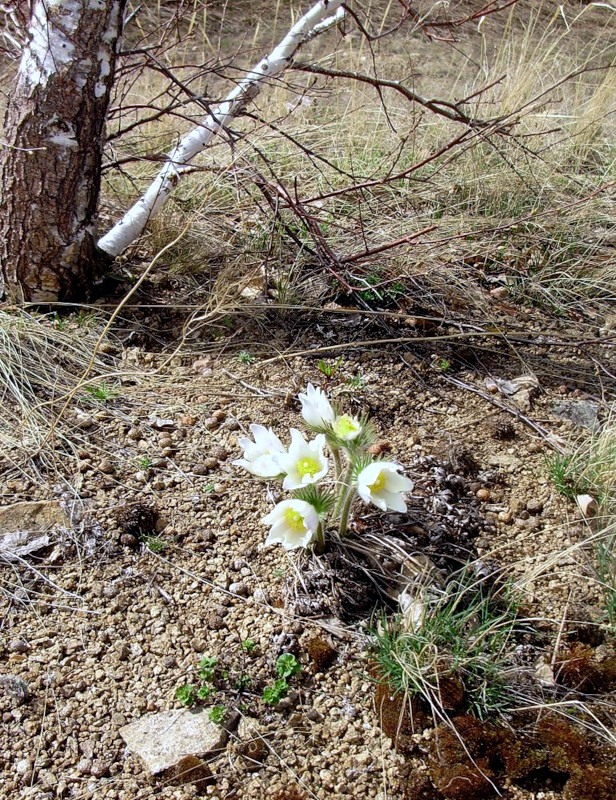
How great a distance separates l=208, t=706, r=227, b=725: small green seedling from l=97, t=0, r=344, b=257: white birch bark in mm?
1926

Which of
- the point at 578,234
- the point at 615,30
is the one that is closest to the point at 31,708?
the point at 578,234

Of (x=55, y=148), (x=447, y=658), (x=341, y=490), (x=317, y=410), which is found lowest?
(x=447, y=658)

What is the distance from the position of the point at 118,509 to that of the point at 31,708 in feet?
1.99

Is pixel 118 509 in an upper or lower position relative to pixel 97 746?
upper

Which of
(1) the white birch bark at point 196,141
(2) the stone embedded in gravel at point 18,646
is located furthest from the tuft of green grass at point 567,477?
(1) the white birch bark at point 196,141

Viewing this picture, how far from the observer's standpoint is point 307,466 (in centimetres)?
182

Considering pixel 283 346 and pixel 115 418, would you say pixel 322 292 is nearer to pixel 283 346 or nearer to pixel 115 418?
pixel 283 346

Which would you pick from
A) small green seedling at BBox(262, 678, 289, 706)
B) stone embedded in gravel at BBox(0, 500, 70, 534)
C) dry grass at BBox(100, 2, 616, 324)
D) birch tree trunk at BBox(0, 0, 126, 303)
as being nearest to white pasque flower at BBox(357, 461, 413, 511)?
small green seedling at BBox(262, 678, 289, 706)

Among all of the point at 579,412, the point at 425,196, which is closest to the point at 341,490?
the point at 579,412

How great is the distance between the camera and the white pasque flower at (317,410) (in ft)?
6.01

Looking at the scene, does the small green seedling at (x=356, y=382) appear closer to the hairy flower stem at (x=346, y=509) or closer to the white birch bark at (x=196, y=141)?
the hairy flower stem at (x=346, y=509)

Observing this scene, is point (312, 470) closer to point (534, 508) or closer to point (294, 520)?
point (294, 520)

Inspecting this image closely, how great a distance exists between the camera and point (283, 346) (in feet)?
9.46

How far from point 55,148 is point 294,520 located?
170 centimetres
